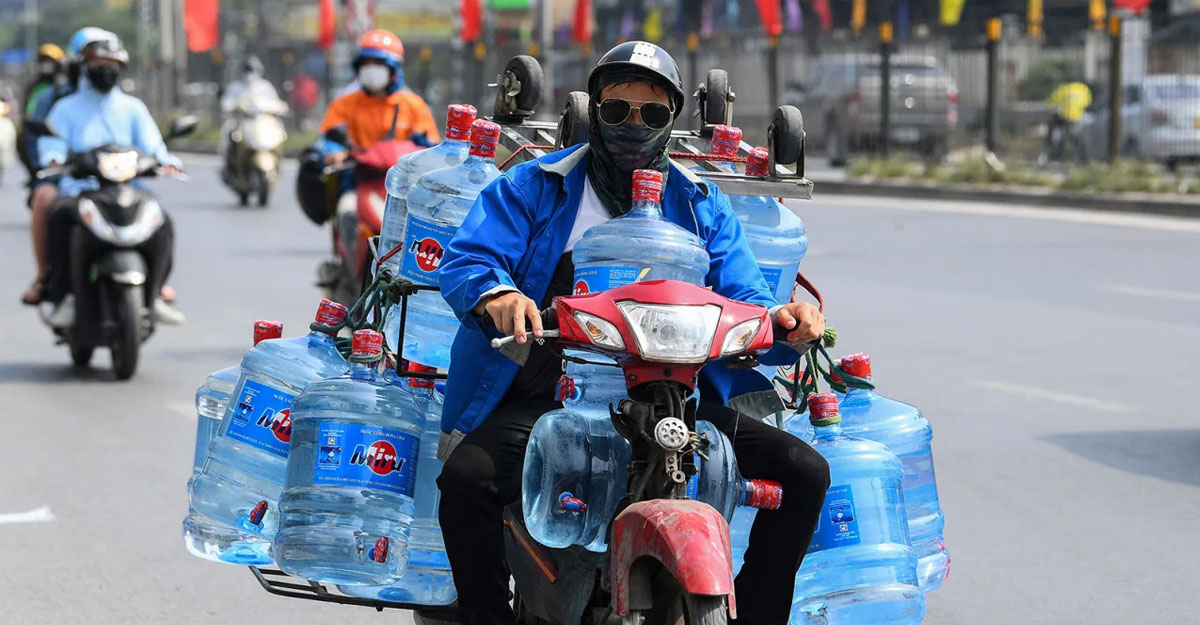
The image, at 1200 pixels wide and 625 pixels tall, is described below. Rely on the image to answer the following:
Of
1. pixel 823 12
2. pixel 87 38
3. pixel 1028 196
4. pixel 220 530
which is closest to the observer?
pixel 220 530

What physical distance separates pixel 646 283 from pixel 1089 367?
7.43 meters

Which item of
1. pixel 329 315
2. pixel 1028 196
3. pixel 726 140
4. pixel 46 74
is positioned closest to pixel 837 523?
pixel 726 140

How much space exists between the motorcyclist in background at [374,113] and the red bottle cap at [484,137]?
5.78m

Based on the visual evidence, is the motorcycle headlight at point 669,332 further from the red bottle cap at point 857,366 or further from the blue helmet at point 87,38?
the blue helmet at point 87,38

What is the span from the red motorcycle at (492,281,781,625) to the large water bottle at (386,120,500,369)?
4.55 feet

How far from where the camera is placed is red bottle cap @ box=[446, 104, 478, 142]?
584 centimetres

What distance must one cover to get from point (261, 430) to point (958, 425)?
15.6 feet

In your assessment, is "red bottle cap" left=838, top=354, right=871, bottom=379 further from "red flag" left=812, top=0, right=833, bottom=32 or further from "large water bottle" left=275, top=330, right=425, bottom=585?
"red flag" left=812, top=0, right=833, bottom=32

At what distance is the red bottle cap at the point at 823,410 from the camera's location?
488cm

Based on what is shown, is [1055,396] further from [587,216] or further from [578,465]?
[578,465]

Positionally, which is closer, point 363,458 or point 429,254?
point 363,458

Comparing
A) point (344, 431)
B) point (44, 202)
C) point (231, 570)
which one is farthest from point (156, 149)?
point (344, 431)

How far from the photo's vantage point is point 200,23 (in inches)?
1591

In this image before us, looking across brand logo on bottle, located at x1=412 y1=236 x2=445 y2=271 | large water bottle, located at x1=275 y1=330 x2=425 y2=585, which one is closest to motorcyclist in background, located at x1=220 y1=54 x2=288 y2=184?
brand logo on bottle, located at x1=412 y1=236 x2=445 y2=271
